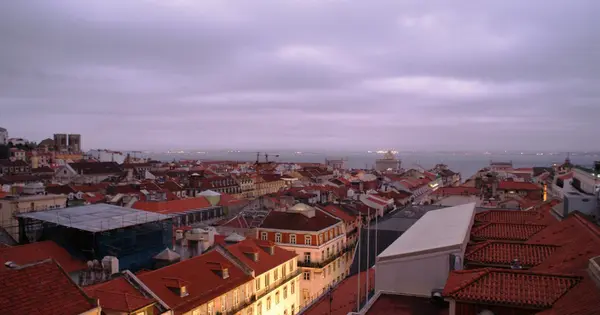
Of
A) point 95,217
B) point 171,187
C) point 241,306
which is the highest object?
point 95,217

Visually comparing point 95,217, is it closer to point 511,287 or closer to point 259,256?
point 259,256

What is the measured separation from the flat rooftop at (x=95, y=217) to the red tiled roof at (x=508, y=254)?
67.2 feet

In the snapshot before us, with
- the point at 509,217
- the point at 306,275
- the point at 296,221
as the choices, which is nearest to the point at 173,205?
the point at 296,221

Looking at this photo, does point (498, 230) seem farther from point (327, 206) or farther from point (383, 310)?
point (327, 206)

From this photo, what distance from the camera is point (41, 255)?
2388cm

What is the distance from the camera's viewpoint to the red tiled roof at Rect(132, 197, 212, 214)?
147 ft

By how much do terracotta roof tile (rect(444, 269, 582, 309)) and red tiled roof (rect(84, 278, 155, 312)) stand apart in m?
11.2

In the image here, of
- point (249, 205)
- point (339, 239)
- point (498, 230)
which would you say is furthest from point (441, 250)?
point (249, 205)

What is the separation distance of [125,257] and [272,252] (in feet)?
28.7

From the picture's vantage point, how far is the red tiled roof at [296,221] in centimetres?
3528

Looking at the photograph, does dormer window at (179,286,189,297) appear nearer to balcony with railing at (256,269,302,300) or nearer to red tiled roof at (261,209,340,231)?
balcony with railing at (256,269,302,300)

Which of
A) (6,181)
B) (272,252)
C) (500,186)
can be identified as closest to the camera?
(272,252)

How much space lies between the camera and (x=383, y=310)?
1320 centimetres

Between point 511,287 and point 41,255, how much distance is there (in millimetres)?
22693
